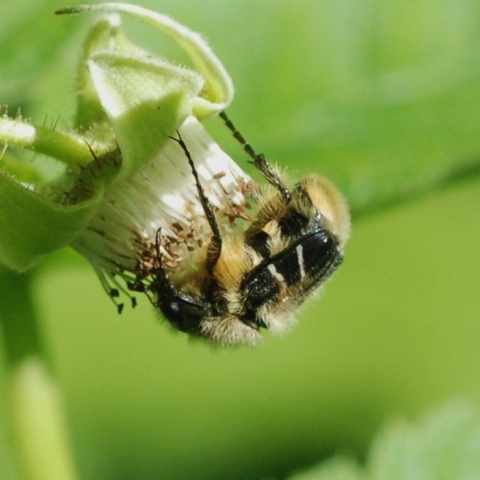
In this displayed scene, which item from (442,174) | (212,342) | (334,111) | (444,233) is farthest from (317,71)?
(212,342)

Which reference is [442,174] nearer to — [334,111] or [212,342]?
[334,111]

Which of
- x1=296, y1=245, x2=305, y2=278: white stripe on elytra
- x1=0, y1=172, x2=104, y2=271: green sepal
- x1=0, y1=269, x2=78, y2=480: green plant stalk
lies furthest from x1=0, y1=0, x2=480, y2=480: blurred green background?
x1=296, y1=245, x2=305, y2=278: white stripe on elytra

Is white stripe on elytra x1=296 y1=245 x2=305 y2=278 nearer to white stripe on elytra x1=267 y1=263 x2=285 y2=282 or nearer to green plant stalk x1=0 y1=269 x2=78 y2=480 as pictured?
white stripe on elytra x1=267 y1=263 x2=285 y2=282

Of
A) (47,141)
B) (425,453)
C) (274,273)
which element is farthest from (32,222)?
(425,453)

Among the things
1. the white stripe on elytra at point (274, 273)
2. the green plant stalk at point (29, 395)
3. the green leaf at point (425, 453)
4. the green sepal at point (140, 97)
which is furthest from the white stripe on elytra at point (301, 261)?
the green leaf at point (425, 453)

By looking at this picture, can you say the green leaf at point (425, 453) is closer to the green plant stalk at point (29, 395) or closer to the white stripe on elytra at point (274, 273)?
the green plant stalk at point (29, 395)
